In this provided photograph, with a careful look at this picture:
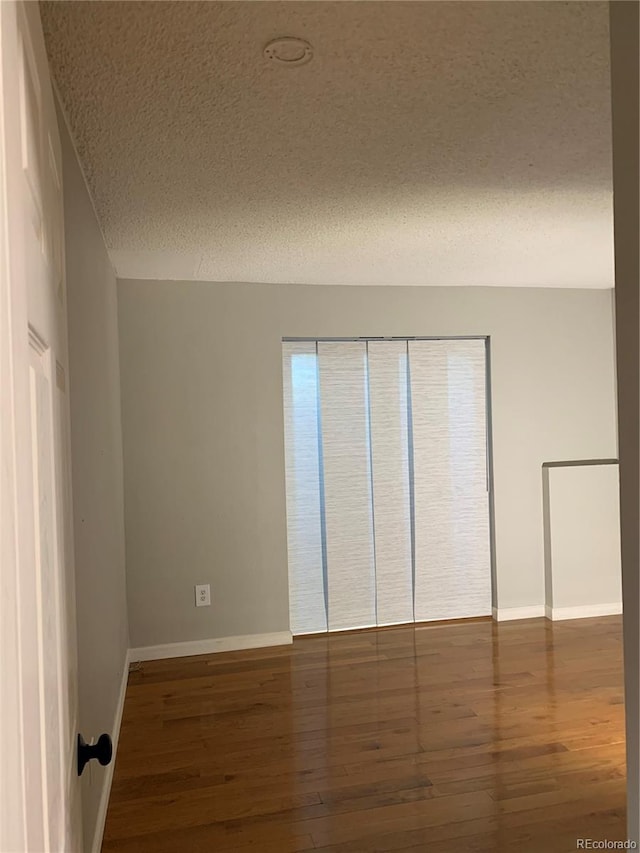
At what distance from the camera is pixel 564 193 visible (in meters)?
2.61

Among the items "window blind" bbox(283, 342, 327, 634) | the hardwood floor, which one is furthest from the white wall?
"window blind" bbox(283, 342, 327, 634)

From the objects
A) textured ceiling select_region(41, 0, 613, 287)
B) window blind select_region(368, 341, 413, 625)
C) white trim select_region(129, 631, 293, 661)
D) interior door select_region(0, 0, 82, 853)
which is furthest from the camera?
window blind select_region(368, 341, 413, 625)

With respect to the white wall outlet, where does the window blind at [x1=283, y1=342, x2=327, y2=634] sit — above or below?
above

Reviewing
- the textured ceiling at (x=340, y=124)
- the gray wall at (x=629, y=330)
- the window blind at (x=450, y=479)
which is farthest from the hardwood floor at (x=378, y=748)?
the textured ceiling at (x=340, y=124)

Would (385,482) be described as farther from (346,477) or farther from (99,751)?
(99,751)

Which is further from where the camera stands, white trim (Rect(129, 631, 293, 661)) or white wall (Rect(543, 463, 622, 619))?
white wall (Rect(543, 463, 622, 619))

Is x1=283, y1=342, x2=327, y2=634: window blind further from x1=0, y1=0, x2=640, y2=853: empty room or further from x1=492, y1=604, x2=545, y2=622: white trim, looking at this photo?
x1=492, y1=604, x2=545, y2=622: white trim

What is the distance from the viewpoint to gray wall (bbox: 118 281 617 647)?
13.3ft

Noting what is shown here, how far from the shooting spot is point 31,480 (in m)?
0.70

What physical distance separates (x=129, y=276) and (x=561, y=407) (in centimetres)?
294

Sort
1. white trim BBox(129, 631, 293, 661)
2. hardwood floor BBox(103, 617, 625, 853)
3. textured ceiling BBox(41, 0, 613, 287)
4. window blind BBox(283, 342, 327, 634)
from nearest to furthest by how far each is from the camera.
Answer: textured ceiling BBox(41, 0, 613, 287) < hardwood floor BBox(103, 617, 625, 853) < white trim BBox(129, 631, 293, 661) < window blind BBox(283, 342, 327, 634)

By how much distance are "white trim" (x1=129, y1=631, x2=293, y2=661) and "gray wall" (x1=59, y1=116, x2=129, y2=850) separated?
2.19 feet

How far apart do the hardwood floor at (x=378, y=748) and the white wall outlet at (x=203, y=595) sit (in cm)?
32

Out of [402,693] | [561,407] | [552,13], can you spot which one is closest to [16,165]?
[552,13]
